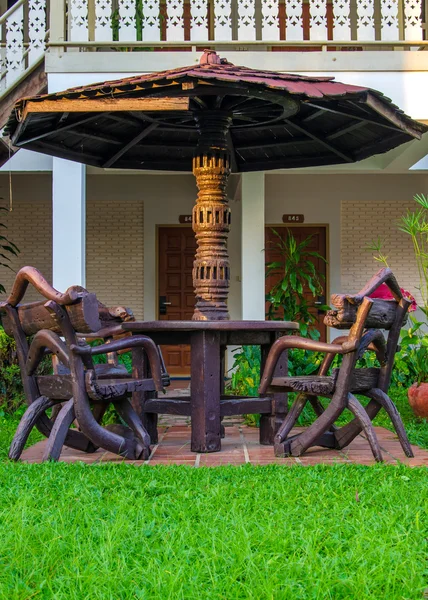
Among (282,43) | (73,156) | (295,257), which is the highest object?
(282,43)

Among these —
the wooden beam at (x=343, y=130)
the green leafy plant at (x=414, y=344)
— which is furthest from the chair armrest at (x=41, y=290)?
the green leafy plant at (x=414, y=344)

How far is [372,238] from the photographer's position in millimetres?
12664

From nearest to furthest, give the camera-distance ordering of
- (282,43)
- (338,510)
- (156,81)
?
(338,510) → (156,81) → (282,43)

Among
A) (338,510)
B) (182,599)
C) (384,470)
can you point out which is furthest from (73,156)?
(182,599)

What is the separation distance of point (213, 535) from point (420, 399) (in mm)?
4368

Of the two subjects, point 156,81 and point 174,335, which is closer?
point 156,81

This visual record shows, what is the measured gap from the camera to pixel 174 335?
5508 mm

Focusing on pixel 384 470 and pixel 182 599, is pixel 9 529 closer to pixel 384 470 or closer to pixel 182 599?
pixel 182 599

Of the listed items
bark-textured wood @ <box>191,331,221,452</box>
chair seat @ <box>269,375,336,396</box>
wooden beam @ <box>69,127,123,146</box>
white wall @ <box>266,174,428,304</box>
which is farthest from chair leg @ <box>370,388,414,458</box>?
white wall @ <box>266,174,428,304</box>

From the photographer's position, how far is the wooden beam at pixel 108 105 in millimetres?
4703

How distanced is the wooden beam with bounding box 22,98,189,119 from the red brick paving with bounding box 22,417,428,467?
7.16 ft

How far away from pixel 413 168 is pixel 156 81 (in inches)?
284

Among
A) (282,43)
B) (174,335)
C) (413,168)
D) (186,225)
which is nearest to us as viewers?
(174,335)

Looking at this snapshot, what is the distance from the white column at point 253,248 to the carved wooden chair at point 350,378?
454cm
